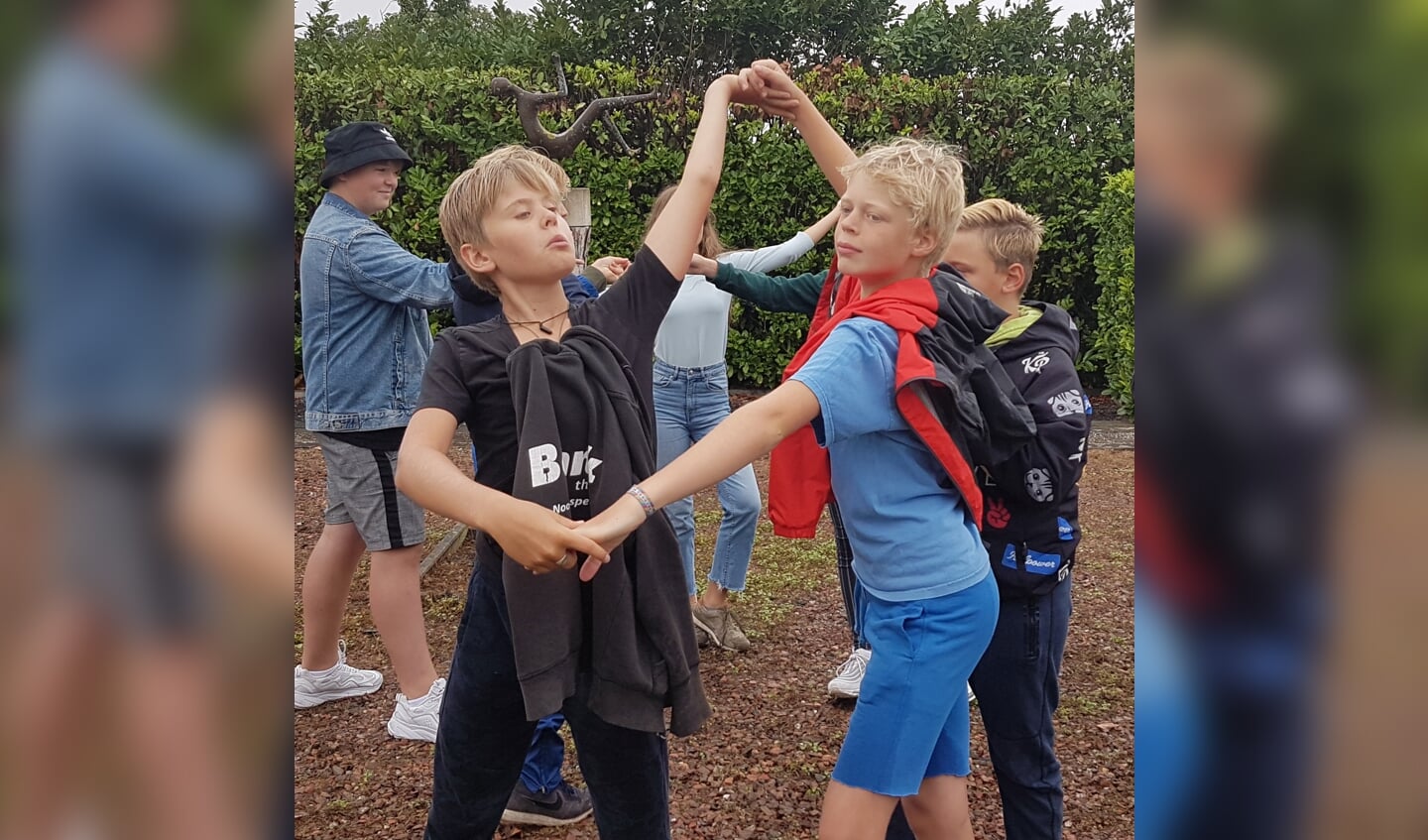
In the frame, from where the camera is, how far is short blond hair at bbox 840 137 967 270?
8.10 ft

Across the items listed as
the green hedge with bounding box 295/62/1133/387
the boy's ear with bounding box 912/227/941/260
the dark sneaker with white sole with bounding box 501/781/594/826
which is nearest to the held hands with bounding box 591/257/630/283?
the boy's ear with bounding box 912/227/941/260

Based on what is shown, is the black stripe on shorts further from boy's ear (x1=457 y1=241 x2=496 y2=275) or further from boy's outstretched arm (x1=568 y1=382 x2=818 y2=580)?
boy's outstretched arm (x1=568 y1=382 x2=818 y2=580)

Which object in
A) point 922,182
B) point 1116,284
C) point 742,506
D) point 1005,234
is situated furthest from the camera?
point 1116,284

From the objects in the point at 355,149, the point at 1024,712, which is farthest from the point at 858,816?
the point at 355,149

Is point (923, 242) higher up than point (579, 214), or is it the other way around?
point (579, 214)

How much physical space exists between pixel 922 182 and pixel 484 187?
1055 millimetres

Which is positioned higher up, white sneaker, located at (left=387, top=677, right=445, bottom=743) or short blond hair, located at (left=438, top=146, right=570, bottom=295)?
short blond hair, located at (left=438, top=146, right=570, bottom=295)

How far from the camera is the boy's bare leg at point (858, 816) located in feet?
7.48

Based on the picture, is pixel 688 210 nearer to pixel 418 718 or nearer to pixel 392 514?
pixel 392 514

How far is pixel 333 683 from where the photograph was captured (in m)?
4.45

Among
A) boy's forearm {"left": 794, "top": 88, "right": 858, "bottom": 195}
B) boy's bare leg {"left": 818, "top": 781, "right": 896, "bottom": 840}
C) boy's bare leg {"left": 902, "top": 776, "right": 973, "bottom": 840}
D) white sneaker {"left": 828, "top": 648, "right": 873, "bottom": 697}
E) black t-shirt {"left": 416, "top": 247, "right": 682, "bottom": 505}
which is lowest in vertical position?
white sneaker {"left": 828, "top": 648, "right": 873, "bottom": 697}
